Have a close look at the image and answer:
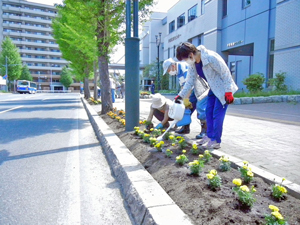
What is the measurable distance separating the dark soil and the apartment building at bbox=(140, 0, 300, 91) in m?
13.3

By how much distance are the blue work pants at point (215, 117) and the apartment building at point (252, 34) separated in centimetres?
1203

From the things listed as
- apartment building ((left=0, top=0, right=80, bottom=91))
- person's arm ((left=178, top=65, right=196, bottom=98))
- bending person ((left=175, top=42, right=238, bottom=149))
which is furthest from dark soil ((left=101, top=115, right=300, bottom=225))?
apartment building ((left=0, top=0, right=80, bottom=91))

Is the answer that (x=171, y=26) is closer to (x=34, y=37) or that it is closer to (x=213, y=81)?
(x=213, y=81)

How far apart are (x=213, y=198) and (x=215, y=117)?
1776 millimetres

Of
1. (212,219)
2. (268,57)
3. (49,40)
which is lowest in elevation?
(212,219)

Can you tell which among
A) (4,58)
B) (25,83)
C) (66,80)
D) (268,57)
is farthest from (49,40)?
(268,57)

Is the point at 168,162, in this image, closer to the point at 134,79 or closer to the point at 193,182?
the point at 193,182

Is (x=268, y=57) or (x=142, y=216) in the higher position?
(x=268, y=57)

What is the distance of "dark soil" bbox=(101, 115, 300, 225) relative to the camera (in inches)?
76.5

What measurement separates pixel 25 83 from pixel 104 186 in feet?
186

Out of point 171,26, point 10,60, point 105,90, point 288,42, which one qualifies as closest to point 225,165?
point 105,90

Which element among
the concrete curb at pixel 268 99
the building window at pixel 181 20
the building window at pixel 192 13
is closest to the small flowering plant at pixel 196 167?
the concrete curb at pixel 268 99

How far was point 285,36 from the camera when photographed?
14734mm

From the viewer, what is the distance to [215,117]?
12.6ft
